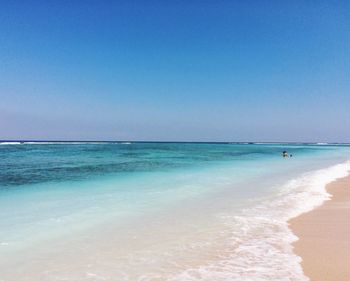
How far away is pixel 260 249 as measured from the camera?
19.1ft

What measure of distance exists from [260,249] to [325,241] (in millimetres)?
1320

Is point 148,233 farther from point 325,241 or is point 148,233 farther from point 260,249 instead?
point 325,241

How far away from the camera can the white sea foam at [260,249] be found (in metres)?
4.68

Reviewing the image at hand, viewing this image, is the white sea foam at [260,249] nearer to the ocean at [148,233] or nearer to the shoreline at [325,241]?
the ocean at [148,233]

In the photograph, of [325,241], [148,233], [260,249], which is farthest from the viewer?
[148,233]

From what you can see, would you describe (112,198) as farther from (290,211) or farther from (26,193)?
(290,211)

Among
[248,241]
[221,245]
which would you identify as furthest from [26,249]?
[248,241]

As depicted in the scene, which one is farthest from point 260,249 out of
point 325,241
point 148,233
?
point 148,233

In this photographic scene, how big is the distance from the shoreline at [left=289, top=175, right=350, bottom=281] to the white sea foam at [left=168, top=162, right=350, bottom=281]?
172mm

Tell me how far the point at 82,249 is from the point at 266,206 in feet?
18.8

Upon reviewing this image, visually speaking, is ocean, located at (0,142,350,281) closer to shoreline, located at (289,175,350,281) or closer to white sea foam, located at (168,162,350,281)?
white sea foam, located at (168,162,350,281)

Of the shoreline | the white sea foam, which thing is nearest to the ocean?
the white sea foam

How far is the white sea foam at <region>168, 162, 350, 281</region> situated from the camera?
4684 millimetres

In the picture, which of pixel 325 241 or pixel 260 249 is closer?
pixel 260 249
